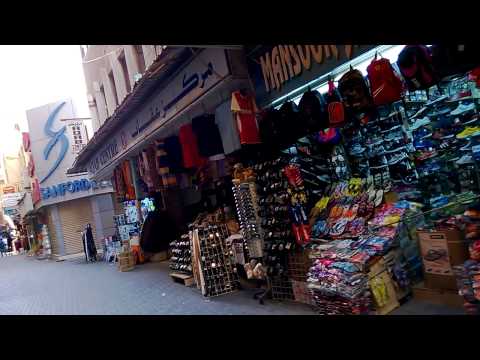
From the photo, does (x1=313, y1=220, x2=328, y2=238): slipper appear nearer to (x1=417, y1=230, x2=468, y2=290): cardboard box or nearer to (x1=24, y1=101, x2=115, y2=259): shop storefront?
(x1=417, y1=230, x2=468, y2=290): cardboard box

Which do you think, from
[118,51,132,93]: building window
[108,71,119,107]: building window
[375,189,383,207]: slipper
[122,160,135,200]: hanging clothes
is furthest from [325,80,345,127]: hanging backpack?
[108,71,119,107]: building window

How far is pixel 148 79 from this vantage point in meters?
7.27

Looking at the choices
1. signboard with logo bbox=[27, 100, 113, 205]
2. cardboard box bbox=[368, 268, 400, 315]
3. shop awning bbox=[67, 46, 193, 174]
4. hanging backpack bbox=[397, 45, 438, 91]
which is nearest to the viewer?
hanging backpack bbox=[397, 45, 438, 91]

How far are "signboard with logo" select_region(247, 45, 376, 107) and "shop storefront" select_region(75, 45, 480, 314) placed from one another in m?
0.02

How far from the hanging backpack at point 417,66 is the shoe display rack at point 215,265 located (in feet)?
14.6

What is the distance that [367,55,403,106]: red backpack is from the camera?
4.25m

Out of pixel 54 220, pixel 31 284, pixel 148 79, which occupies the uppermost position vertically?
pixel 148 79

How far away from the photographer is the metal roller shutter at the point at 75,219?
2639cm

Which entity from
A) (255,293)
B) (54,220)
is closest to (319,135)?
(255,293)

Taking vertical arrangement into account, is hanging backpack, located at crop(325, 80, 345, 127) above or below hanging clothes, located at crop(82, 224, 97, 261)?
above

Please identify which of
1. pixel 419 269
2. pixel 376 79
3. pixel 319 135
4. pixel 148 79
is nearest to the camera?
pixel 376 79
